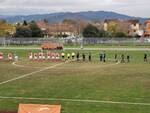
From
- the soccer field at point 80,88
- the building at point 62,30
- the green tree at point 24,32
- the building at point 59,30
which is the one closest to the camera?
the soccer field at point 80,88

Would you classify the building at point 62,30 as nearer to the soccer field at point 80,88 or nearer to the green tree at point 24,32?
the green tree at point 24,32

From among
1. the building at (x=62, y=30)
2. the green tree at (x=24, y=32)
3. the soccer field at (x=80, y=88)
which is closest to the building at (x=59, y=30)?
the building at (x=62, y=30)

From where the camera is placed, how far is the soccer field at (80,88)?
27.1 metres

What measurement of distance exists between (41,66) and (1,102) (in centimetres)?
2436

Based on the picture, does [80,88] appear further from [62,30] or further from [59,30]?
[62,30]

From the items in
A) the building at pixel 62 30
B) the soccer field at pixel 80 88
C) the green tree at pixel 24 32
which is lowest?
the building at pixel 62 30

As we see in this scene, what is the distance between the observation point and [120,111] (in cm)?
2547

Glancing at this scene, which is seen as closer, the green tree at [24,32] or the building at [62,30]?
the green tree at [24,32]

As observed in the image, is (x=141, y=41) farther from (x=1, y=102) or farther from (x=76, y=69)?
(x=1, y=102)

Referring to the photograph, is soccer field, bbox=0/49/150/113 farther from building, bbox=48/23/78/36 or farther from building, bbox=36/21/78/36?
building, bbox=48/23/78/36

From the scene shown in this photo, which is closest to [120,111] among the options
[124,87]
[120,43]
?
[124,87]

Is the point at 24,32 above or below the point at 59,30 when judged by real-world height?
above

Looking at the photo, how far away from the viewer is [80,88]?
34250mm

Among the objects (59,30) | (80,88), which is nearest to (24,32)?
(59,30)
